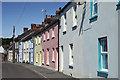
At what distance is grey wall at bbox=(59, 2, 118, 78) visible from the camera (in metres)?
8.23

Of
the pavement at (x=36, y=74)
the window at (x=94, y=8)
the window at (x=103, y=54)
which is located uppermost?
the window at (x=94, y=8)

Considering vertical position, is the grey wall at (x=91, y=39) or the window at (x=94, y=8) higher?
the window at (x=94, y=8)

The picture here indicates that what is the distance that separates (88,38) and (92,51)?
3.08ft

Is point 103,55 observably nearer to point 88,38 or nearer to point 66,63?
point 88,38

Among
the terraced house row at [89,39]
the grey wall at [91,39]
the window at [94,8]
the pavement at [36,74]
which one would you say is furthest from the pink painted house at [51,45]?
the window at [94,8]

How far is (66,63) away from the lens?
622 inches

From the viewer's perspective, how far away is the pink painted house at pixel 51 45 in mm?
19531

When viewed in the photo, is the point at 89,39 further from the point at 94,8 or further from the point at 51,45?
the point at 51,45

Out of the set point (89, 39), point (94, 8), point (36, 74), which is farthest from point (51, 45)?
point (94, 8)

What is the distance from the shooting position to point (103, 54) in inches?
368

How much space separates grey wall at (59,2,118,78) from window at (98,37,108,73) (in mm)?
257

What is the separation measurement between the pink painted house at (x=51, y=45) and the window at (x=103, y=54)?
32.7ft

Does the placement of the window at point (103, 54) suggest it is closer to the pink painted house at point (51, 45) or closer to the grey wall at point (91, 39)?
the grey wall at point (91, 39)

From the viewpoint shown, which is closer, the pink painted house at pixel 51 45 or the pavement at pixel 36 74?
the pavement at pixel 36 74
